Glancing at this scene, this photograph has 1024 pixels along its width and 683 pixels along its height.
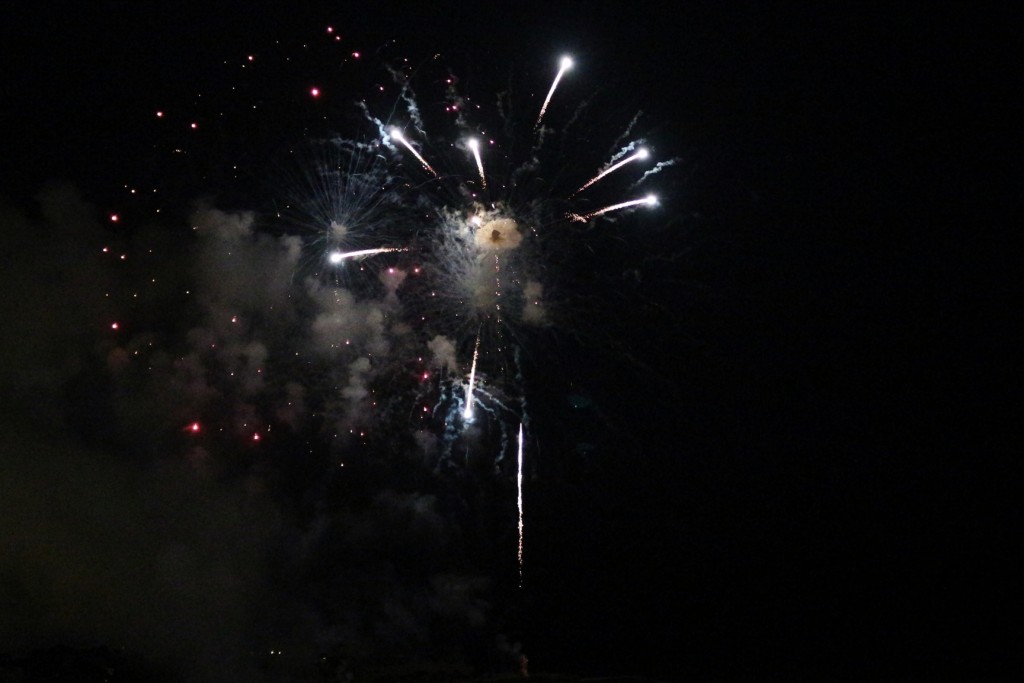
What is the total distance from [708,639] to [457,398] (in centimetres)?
2027

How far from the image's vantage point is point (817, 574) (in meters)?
23.7

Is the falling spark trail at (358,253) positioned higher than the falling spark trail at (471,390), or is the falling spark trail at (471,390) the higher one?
the falling spark trail at (358,253)

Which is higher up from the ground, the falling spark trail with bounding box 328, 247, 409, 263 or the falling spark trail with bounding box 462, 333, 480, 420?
the falling spark trail with bounding box 328, 247, 409, 263

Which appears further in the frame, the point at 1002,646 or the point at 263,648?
the point at 263,648

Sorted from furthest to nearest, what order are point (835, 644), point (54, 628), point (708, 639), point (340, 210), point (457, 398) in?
point (708, 639)
point (835, 644)
point (54, 628)
point (457, 398)
point (340, 210)

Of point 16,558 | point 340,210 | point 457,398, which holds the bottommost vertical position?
point 16,558

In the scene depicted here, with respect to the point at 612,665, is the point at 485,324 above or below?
above

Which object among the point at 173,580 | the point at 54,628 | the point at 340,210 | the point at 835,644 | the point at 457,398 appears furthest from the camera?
the point at 835,644

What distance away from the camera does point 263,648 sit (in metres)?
19.6

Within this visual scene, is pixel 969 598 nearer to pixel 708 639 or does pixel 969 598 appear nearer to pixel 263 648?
pixel 708 639

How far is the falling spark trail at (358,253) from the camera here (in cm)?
1241

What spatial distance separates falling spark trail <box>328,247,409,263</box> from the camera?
1241 cm

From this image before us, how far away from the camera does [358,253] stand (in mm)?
12422

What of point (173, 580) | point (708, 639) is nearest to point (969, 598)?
point (708, 639)
